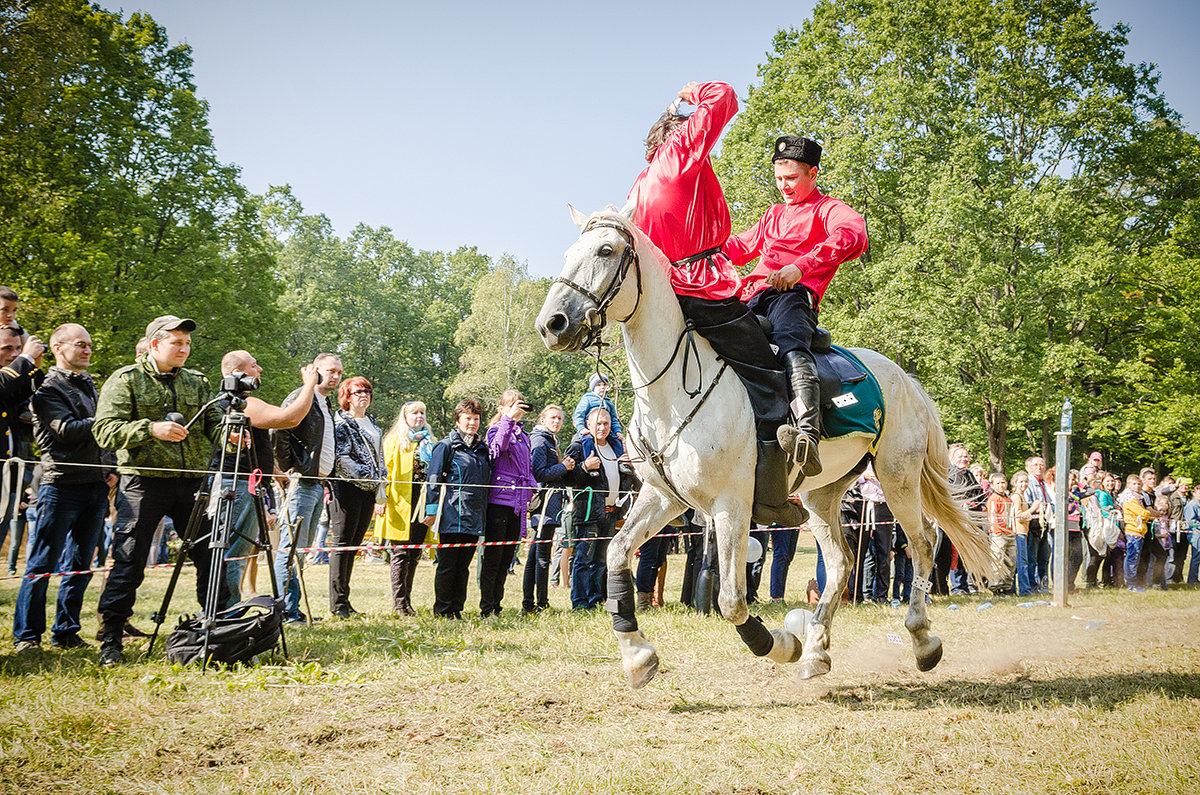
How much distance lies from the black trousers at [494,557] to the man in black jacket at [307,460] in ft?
5.75

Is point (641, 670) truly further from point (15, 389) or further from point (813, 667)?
point (15, 389)

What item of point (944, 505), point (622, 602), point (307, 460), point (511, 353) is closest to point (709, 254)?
point (622, 602)

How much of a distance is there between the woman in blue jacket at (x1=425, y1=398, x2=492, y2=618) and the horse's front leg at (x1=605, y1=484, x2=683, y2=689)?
11.3 ft

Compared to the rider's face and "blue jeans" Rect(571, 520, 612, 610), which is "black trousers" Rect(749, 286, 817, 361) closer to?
the rider's face

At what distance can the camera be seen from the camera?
207 inches

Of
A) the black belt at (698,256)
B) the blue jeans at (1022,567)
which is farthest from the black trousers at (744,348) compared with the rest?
the blue jeans at (1022,567)

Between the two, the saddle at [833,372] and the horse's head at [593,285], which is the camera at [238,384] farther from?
the saddle at [833,372]

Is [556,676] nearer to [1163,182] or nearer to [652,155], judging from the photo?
[652,155]

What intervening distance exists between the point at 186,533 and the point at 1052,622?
882 cm

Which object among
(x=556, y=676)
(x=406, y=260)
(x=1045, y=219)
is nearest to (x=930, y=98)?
Answer: (x=1045, y=219)

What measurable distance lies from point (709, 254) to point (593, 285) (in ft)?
3.89

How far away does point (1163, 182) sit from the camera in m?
23.5

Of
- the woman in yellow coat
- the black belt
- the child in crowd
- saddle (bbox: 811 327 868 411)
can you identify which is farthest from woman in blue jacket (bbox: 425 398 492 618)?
the child in crowd

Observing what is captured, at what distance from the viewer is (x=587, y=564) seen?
889 cm
